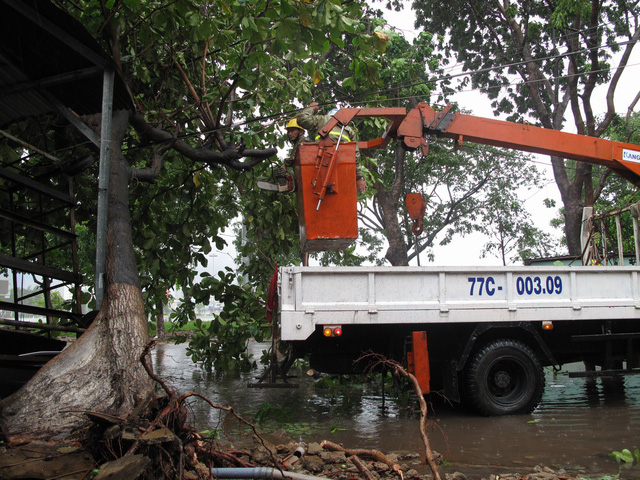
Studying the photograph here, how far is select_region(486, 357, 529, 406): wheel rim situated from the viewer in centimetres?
664

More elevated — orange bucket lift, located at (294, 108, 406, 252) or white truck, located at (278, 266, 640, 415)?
orange bucket lift, located at (294, 108, 406, 252)

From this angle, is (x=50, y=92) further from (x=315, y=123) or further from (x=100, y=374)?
(x=100, y=374)

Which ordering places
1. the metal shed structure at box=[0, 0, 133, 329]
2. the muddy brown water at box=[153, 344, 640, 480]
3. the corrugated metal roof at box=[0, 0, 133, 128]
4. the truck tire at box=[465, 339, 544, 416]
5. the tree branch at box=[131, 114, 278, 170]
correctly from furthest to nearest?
the tree branch at box=[131, 114, 278, 170]
the truck tire at box=[465, 339, 544, 416]
the metal shed structure at box=[0, 0, 133, 329]
the corrugated metal roof at box=[0, 0, 133, 128]
the muddy brown water at box=[153, 344, 640, 480]

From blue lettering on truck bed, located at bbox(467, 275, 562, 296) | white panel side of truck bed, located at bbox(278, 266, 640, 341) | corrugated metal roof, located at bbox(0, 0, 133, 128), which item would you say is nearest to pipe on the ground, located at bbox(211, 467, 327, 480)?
white panel side of truck bed, located at bbox(278, 266, 640, 341)

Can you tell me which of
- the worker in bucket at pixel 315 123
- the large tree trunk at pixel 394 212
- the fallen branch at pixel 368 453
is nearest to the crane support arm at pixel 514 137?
the worker in bucket at pixel 315 123

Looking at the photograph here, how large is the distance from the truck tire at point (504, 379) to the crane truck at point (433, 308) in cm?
1

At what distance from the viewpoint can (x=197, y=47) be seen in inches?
323

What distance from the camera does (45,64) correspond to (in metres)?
6.58

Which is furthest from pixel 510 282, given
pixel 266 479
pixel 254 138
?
pixel 254 138

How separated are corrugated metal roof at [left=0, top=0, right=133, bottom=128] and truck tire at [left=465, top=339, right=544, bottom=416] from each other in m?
5.47

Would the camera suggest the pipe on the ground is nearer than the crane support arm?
Yes

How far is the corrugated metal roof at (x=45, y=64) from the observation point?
Result: 5754mm

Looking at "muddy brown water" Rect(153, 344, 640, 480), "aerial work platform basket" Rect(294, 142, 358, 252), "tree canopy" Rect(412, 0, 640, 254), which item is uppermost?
"tree canopy" Rect(412, 0, 640, 254)

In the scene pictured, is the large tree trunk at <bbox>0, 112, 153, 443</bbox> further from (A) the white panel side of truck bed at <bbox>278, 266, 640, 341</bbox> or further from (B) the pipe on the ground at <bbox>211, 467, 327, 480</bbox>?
(A) the white panel side of truck bed at <bbox>278, 266, 640, 341</bbox>
